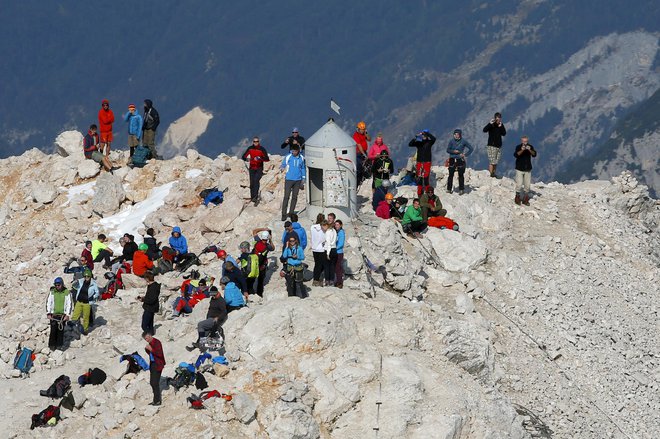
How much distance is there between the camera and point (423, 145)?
32.8m

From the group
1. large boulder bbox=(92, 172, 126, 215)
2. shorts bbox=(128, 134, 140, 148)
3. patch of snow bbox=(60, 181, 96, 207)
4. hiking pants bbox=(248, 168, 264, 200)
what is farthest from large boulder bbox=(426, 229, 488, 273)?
patch of snow bbox=(60, 181, 96, 207)

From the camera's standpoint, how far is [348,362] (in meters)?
22.9

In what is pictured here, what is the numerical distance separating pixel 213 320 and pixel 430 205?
33.7ft

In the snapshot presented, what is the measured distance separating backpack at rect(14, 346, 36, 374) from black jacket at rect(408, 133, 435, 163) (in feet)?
43.1

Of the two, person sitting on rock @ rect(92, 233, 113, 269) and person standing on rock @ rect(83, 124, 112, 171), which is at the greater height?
person standing on rock @ rect(83, 124, 112, 171)

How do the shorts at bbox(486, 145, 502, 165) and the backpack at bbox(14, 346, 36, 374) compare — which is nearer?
the backpack at bbox(14, 346, 36, 374)

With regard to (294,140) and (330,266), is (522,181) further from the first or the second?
(330,266)

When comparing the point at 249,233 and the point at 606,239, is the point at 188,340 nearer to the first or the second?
the point at 249,233

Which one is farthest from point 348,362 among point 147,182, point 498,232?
point 147,182

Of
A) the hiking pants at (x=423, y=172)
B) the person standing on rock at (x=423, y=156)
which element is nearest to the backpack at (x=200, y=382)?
the person standing on rock at (x=423, y=156)

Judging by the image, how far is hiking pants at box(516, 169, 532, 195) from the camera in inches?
1393

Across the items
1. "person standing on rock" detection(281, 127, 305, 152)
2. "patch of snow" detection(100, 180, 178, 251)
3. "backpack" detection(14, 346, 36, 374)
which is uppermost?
"person standing on rock" detection(281, 127, 305, 152)

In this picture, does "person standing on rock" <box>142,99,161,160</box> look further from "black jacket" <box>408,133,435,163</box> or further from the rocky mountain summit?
"black jacket" <box>408,133,435,163</box>

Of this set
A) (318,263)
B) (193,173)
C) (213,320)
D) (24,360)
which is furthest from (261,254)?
(193,173)
